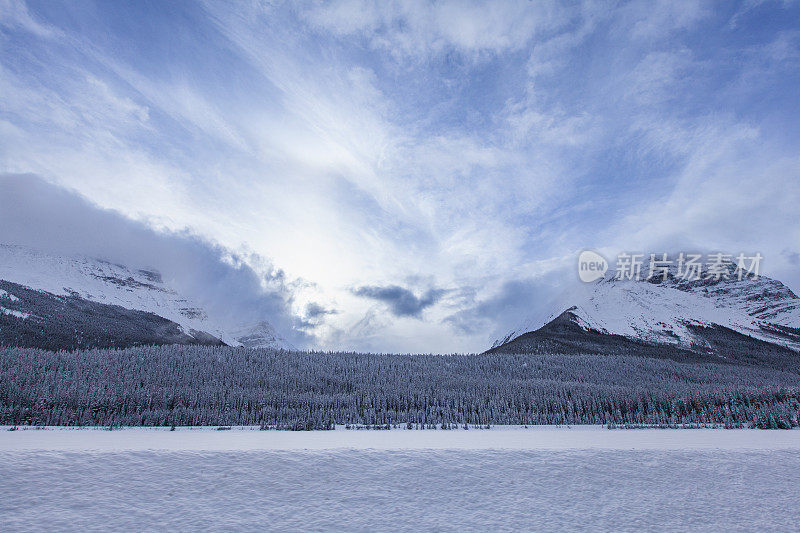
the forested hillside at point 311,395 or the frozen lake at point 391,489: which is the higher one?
the forested hillside at point 311,395

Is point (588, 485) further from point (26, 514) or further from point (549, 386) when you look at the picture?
point (549, 386)

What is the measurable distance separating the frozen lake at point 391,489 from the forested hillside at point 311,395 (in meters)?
17.0

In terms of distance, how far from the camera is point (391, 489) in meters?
9.54

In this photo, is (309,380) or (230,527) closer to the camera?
(230,527)

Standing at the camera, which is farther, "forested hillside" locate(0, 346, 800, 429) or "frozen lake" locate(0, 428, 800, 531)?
"forested hillside" locate(0, 346, 800, 429)

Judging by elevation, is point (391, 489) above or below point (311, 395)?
below

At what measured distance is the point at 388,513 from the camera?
8766mm

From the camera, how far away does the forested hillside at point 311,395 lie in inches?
1260

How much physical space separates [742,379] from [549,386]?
6208 cm

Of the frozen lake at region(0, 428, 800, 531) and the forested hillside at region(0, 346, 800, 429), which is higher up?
the forested hillside at region(0, 346, 800, 429)

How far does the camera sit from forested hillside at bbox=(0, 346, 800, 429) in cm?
3200

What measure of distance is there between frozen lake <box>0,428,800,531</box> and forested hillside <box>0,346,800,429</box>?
17.0m

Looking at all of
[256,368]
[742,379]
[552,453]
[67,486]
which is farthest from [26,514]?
[742,379]

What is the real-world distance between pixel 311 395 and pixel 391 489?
33621 millimetres
